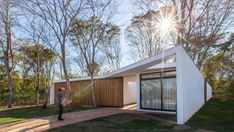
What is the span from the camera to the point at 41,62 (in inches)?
862

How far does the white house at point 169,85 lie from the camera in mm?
8719

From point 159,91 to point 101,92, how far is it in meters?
5.32

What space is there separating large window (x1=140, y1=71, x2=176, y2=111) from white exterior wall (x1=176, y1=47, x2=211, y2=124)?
1.43m

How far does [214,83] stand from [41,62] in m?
16.8

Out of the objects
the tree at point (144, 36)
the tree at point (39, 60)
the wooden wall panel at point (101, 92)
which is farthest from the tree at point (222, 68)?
the tree at point (39, 60)

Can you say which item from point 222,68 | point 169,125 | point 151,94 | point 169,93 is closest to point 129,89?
point 151,94

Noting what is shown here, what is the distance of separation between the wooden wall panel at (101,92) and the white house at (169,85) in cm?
29

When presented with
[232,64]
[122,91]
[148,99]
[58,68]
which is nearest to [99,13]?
[122,91]

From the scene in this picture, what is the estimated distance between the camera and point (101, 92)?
1589cm

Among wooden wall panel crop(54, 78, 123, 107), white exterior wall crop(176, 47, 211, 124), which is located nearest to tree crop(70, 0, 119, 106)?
wooden wall panel crop(54, 78, 123, 107)

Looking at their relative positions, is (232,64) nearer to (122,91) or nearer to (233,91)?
(233,91)

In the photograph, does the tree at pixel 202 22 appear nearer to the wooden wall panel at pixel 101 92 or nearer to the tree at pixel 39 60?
the wooden wall panel at pixel 101 92

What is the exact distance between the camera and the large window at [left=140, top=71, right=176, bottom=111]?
37.0 feet

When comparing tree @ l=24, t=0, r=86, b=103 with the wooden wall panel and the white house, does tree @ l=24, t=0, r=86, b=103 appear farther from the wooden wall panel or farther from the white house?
the white house
